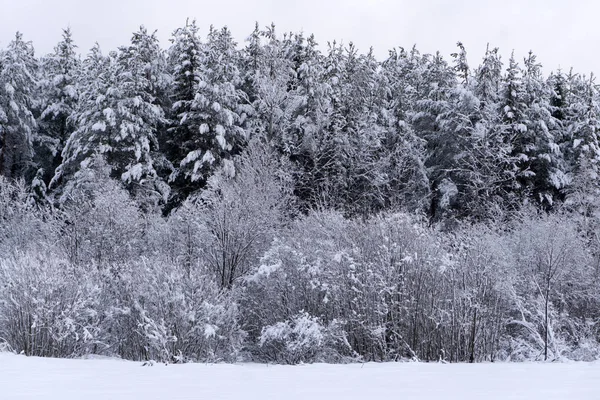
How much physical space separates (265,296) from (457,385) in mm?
8665

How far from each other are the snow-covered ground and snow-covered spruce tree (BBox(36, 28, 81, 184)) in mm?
28509

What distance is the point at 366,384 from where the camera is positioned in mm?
8227

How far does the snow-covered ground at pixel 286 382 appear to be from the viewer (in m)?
7.14

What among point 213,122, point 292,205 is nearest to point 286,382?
point 292,205

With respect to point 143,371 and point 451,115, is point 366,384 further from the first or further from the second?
point 451,115

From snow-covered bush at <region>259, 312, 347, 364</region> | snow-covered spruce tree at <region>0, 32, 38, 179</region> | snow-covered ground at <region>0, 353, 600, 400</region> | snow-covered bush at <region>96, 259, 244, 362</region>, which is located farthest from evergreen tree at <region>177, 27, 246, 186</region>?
snow-covered ground at <region>0, 353, 600, 400</region>

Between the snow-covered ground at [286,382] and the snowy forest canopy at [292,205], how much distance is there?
323 cm

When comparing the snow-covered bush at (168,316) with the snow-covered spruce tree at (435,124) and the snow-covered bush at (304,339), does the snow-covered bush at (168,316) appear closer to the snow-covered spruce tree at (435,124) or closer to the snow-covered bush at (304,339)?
the snow-covered bush at (304,339)

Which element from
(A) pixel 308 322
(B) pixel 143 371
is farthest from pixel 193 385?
(A) pixel 308 322

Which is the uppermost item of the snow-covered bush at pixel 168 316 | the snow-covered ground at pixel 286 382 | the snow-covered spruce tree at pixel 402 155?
the snow-covered spruce tree at pixel 402 155

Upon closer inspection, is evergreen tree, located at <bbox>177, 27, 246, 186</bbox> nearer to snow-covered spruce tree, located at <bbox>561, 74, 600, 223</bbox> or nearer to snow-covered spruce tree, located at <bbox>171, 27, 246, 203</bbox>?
snow-covered spruce tree, located at <bbox>171, 27, 246, 203</bbox>

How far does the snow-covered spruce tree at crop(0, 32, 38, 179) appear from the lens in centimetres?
3406

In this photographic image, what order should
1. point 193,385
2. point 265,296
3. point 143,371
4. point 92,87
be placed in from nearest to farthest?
point 193,385
point 143,371
point 265,296
point 92,87

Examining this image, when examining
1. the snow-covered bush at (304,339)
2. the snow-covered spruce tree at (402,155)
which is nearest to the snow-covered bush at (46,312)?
the snow-covered bush at (304,339)
